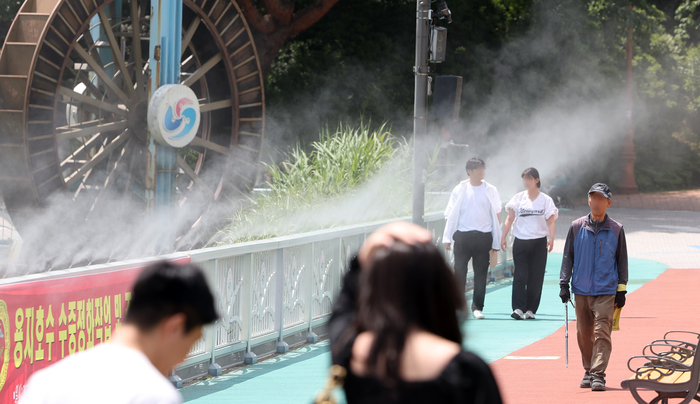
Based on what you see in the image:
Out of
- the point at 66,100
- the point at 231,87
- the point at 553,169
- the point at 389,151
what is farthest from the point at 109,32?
the point at 553,169

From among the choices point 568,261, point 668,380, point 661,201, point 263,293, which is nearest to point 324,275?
point 263,293

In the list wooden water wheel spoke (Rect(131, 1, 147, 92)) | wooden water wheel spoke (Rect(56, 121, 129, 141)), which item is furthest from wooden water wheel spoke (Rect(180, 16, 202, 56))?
wooden water wheel spoke (Rect(56, 121, 129, 141))

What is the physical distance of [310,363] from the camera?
7027mm

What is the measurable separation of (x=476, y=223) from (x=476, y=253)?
13.5 inches

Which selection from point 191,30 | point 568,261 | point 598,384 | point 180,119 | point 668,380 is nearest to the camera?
point 668,380

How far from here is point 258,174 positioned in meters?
13.8

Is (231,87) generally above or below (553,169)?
above

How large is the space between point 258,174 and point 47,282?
29.6 ft

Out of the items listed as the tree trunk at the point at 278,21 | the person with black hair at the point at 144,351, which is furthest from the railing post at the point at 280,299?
the tree trunk at the point at 278,21

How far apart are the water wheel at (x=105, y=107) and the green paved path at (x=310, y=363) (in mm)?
5082

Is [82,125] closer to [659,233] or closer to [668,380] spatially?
[668,380]

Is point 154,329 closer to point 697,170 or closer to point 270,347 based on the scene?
point 270,347

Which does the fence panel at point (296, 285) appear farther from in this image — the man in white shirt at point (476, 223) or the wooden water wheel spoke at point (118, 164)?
the wooden water wheel spoke at point (118, 164)

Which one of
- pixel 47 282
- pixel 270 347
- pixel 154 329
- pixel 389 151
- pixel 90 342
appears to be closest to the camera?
pixel 154 329
